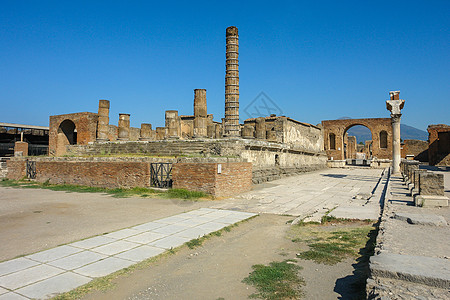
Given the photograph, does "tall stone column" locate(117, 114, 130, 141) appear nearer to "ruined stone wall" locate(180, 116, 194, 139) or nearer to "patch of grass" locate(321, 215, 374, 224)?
"ruined stone wall" locate(180, 116, 194, 139)

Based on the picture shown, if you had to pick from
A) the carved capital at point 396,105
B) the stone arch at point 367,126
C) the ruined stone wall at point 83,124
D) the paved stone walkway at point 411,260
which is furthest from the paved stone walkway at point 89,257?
the stone arch at point 367,126

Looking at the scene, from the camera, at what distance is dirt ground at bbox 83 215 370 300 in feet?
10.6

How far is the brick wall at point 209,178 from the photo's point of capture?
380 inches

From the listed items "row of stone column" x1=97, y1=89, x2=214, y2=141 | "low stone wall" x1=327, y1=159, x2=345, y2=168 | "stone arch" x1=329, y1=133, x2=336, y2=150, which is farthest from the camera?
"stone arch" x1=329, y1=133, x2=336, y2=150

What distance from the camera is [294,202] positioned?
9125 mm

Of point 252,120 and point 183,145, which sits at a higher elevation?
point 252,120

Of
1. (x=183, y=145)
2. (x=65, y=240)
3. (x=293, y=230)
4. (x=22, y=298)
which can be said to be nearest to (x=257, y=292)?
(x=22, y=298)

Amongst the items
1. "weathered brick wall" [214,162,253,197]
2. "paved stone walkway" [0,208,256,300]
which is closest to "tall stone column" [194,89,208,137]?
"weathered brick wall" [214,162,253,197]

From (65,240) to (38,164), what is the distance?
12.0 metres

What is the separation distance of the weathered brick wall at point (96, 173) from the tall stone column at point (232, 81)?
7156 millimetres

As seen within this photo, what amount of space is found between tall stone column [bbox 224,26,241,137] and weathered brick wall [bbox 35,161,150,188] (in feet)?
23.5

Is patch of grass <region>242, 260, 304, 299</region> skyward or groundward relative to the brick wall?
groundward

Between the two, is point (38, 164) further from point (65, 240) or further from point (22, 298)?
point (22, 298)

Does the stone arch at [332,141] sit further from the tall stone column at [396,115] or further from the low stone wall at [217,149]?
the tall stone column at [396,115]
